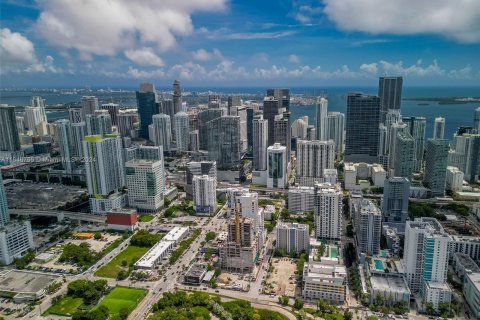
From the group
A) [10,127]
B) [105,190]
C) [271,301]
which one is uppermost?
[10,127]

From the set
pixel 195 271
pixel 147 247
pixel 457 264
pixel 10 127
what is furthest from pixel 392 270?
pixel 10 127

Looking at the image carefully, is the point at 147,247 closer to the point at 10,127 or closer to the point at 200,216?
the point at 200,216

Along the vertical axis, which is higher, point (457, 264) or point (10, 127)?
point (10, 127)

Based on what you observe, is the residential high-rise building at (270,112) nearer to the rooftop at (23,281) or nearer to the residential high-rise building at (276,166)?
the residential high-rise building at (276,166)

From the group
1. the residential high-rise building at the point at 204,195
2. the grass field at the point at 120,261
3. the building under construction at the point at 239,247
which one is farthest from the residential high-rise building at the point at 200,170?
the building under construction at the point at 239,247

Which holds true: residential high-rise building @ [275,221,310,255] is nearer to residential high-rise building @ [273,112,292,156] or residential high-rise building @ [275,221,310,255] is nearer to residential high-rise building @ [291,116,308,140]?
residential high-rise building @ [273,112,292,156]

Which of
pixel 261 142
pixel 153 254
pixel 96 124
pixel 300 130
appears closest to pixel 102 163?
pixel 153 254

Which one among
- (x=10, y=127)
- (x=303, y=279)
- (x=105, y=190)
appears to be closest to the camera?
(x=303, y=279)

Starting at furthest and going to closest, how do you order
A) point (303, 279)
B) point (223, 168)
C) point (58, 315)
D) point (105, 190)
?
point (223, 168) → point (105, 190) → point (303, 279) → point (58, 315)
